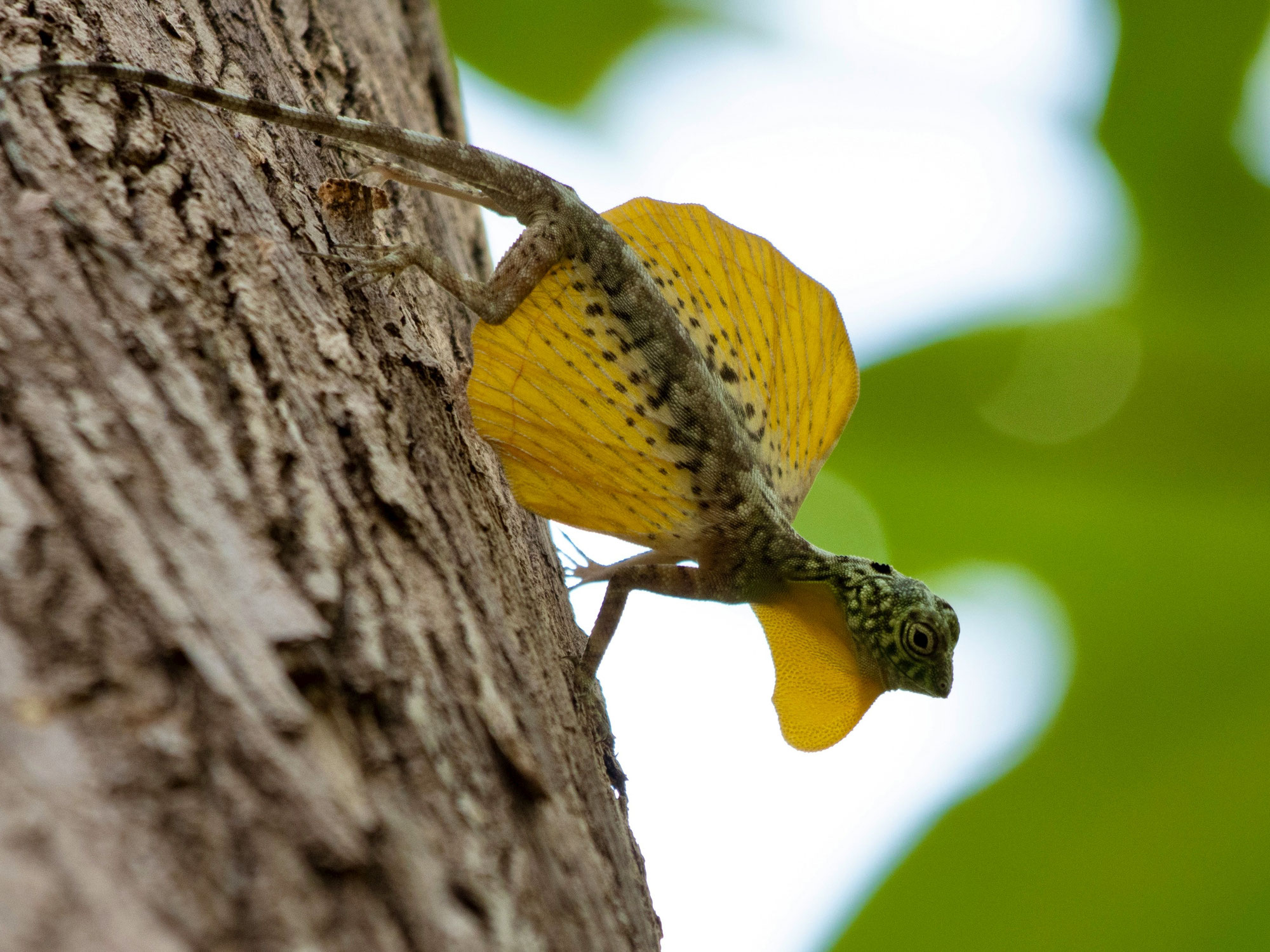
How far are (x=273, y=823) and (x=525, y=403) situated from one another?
4.19ft

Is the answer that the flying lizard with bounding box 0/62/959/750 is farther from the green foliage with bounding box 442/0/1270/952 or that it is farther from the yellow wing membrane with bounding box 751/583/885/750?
the green foliage with bounding box 442/0/1270/952

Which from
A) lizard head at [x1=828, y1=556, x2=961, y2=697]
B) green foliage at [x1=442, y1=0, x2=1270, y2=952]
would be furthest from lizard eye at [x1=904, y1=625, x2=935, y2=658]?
green foliage at [x1=442, y1=0, x2=1270, y2=952]

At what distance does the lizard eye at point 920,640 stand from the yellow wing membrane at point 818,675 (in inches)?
5.3

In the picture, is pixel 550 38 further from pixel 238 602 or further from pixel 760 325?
pixel 238 602

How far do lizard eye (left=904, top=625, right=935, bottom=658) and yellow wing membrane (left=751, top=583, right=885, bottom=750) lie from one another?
135 mm

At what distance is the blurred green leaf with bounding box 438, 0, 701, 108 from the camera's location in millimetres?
4715

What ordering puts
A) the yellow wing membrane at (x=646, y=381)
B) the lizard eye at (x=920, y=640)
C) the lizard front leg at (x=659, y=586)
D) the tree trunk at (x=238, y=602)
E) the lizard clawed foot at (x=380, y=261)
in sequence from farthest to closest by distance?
the lizard eye at (x=920, y=640), the lizard front leg at (x=659, y=586), the yellow wing membrane at (x=646, y=381), the lizard clawed foot at (x=380, y=261), the tree trunk at (x=238, y=602)

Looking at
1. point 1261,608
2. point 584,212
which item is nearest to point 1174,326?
point 1261,608

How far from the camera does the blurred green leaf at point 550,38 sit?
15.5 feet

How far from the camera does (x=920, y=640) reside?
2510mm

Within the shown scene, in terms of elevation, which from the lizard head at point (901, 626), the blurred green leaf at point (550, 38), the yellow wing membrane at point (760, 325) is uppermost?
the blurred green leaf at point (550, 38)

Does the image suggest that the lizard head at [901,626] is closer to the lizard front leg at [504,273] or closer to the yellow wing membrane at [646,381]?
the yellow wing membrane at [646,381]

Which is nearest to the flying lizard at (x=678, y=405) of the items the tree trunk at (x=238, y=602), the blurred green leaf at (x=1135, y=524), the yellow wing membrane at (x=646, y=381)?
the yellow wing membrane at (x=646, y=381)

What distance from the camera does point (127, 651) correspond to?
0.92 m
